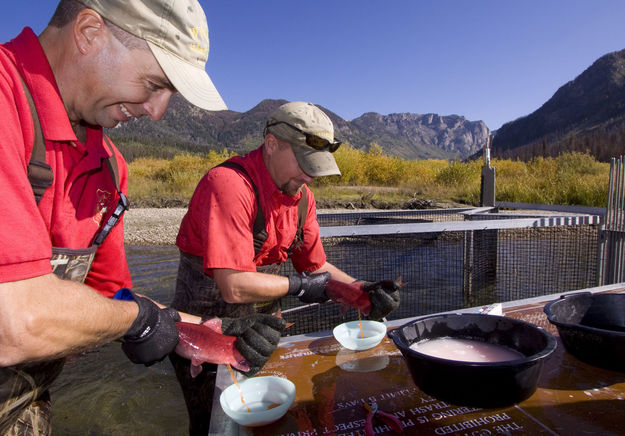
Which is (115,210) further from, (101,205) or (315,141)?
(315,141)

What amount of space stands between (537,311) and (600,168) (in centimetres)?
1981

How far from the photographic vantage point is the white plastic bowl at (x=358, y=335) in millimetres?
1688

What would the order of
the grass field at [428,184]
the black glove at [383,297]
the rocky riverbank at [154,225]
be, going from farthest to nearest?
1. the rocky riverbank at [154,225]
2. the grass field at [428,184]
3. the black glove at [383,297]

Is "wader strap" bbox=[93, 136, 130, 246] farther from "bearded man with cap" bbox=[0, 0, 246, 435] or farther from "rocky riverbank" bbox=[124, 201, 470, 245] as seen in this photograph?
"rocky riverbank" bbox=[124, 201, 470, 245]

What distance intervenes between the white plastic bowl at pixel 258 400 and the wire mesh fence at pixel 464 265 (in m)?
3.63

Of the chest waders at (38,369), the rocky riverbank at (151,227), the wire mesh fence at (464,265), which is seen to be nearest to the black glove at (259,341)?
the chest waders at (38,369)

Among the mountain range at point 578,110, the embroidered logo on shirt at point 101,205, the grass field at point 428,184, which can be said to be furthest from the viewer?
the mountain range at point 578,110

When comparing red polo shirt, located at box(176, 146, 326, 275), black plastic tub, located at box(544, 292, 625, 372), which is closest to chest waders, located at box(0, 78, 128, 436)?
red polo shirt, located at box(176, 146, 326, 275)

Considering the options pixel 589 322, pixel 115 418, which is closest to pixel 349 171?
pixel 115 418

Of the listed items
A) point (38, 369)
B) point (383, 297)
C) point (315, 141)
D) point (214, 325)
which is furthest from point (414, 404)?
point (315, 141)

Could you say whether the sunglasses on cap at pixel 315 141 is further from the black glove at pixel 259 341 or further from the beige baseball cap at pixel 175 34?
the black glove at pixel 259 341

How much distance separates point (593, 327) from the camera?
1.41m

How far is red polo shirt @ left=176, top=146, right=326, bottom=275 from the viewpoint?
2.00 metres

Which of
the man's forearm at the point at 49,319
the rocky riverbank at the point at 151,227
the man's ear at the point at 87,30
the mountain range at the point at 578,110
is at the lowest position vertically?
the rocky riverbank at the point at 151,227
